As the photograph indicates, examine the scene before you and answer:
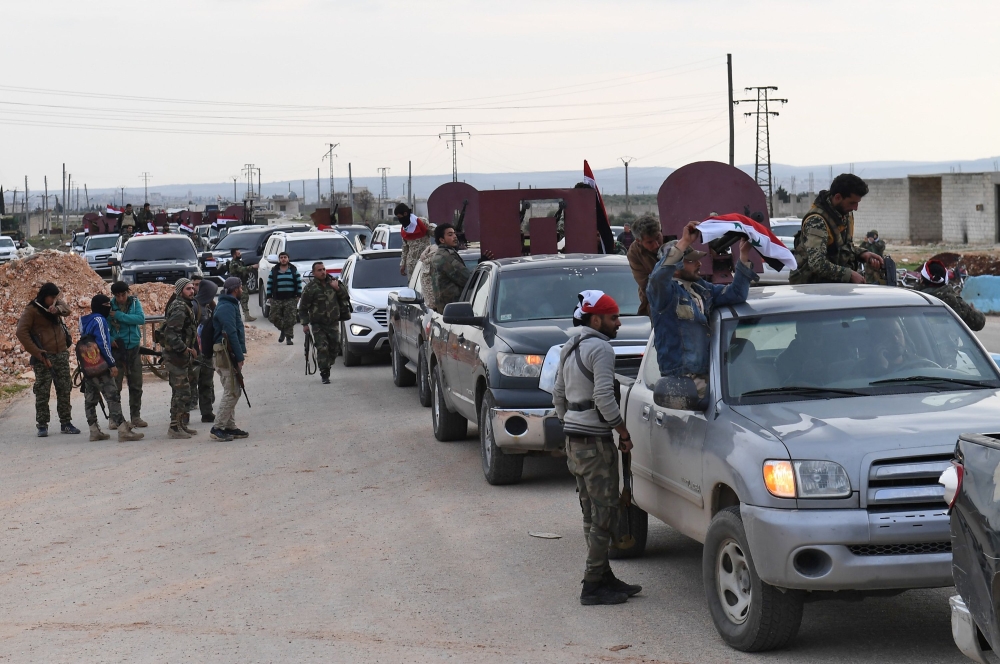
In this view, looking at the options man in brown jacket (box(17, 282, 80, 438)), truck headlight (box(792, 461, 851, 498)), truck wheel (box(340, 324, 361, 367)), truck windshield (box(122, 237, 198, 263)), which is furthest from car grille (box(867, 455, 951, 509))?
truck windshield (box(122, 237, 198, 263))

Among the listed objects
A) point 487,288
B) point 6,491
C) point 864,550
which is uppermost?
point 487,288

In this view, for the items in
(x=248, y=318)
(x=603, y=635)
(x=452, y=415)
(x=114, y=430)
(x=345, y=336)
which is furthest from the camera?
(x=248, y=318)

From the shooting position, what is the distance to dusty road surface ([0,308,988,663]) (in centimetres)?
636

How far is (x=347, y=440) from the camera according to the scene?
13516 millimetres

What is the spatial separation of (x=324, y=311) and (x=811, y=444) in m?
Result: 13.6

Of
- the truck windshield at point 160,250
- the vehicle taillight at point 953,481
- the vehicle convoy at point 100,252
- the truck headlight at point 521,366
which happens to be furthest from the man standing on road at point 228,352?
the vehicle convoy at point 100,252

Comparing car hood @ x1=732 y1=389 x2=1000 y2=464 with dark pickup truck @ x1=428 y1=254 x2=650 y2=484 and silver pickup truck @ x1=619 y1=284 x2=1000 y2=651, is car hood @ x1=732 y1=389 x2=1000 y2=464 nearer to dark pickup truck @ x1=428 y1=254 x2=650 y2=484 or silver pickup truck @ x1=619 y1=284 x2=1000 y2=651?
silver pickup truck @ x1=619 y1=284 x2=1000 y2=651

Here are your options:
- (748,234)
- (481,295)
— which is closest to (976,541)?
(748,234)

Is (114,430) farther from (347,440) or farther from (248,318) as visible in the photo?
(248,318)

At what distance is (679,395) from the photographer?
6418 mm

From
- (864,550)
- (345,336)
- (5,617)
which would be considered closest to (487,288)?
(5,617)

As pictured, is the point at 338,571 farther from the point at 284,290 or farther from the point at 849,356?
the point at 284,290

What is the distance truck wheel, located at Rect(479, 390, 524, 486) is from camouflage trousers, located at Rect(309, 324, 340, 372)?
27.3ft

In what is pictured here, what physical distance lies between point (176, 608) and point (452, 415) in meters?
5.81
